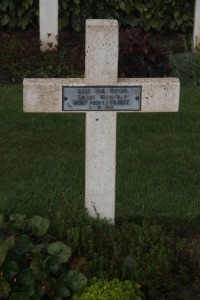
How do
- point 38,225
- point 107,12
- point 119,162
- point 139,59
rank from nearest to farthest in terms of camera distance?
point 38,225
point 119,162
point 139,59
point 107,12

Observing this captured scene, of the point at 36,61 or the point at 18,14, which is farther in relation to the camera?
the point at 18,14

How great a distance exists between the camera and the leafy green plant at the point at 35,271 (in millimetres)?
4754

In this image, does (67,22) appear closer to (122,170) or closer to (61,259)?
(122,170)

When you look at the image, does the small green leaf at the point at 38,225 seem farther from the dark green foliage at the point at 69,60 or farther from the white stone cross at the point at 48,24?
the white stone cross at the point at 48,24

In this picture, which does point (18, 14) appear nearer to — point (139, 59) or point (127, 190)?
point (139, 59)

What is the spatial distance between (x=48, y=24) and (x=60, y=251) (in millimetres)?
6076

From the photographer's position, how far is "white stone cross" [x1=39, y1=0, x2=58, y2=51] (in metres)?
10.5

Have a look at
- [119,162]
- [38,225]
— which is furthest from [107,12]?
[38,225]

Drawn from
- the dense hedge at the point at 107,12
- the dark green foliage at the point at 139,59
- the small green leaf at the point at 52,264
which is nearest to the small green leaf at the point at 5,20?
the dense hedge at the point at 107,12

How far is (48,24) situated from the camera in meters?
10.6

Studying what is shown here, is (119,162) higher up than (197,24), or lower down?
lower down

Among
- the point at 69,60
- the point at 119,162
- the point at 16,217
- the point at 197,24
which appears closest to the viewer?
the point at 16,217

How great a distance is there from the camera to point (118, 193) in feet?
19.7

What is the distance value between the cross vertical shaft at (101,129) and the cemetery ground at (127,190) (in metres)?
0.13
